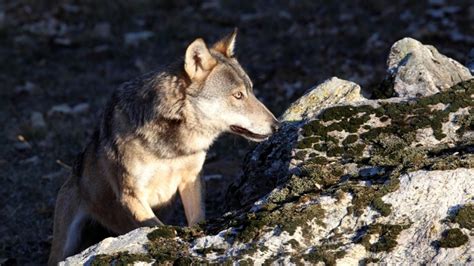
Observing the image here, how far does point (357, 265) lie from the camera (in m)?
4.66

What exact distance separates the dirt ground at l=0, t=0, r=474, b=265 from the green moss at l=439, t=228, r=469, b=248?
4093 millimetres

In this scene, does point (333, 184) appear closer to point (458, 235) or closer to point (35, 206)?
point (458, 235)

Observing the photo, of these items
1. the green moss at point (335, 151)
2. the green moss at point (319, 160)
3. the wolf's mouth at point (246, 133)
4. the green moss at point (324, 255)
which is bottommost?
the green moss at point (324, 255)

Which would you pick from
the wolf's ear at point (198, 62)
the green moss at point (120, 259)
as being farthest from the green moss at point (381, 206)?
the wolf's ear at point (198, 62)

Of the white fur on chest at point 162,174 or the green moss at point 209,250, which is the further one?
the white fur on chest at point 162,174

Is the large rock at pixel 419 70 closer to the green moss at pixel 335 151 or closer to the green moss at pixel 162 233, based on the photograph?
the green moss at pixel 335 151

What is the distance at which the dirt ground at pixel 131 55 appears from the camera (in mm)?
9625

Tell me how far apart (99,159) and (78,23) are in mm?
9818

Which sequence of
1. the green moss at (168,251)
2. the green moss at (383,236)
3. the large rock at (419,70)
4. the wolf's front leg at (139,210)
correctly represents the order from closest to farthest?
the green moss at (383,236)
the green moss at (168,251)
the wolf's front leg at (139,210)
the large rock at (419,70)

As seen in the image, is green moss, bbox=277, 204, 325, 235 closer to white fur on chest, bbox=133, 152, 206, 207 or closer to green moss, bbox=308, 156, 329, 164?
green moss, bbox=308, 156, 329, 164

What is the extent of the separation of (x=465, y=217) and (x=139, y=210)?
120 inches

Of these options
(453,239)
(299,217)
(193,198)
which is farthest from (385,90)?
(453,239)

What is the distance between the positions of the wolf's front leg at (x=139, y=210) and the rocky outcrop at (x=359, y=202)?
46.7 inches

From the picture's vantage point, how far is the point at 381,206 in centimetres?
492
